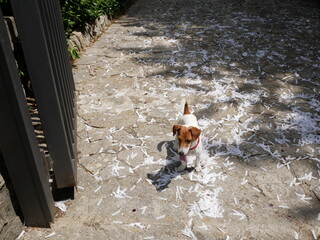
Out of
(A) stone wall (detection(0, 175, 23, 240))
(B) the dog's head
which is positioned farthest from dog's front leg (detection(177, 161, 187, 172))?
(A) stone wall (detection(0, 175, 23, 240))

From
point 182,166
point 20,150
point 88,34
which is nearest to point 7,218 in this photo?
point 20,150

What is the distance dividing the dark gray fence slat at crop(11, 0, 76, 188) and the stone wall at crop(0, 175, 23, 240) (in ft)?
1.72

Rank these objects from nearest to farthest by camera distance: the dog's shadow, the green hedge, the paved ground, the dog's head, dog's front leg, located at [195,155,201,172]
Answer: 1. the paved ground
2. the dog's head
3. the dog's shadow
4. dog's front leg, located at [195,155,201,172]
5. the green hedge

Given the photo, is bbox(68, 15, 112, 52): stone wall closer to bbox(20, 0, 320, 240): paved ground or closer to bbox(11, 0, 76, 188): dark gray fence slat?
bbox(20, 0, 320, 240): paved ground

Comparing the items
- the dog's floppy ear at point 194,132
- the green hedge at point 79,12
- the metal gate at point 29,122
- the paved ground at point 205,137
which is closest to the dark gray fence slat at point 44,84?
the metal gate at point 29,122

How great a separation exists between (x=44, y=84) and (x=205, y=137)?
2.37 meters

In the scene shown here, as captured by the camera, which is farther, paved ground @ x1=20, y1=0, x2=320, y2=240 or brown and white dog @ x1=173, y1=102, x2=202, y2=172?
brown and white dog @ x1=173, y1=102, x2=202, y2=172

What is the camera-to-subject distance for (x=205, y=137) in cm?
403

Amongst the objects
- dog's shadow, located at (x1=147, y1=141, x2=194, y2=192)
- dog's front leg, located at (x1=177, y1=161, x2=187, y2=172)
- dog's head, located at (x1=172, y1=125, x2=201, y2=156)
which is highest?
dog's head, located at (x1=172, y1=125, x2=201, y2=156)

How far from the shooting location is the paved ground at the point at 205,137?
283cm

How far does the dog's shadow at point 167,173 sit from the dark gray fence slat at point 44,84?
0.95 metres

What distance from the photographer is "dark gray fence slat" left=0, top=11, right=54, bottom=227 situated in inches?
80.0

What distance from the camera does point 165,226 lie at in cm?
278

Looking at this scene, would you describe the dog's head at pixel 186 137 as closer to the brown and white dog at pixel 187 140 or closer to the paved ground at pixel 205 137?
the brown and white dog at pixel 187 140
